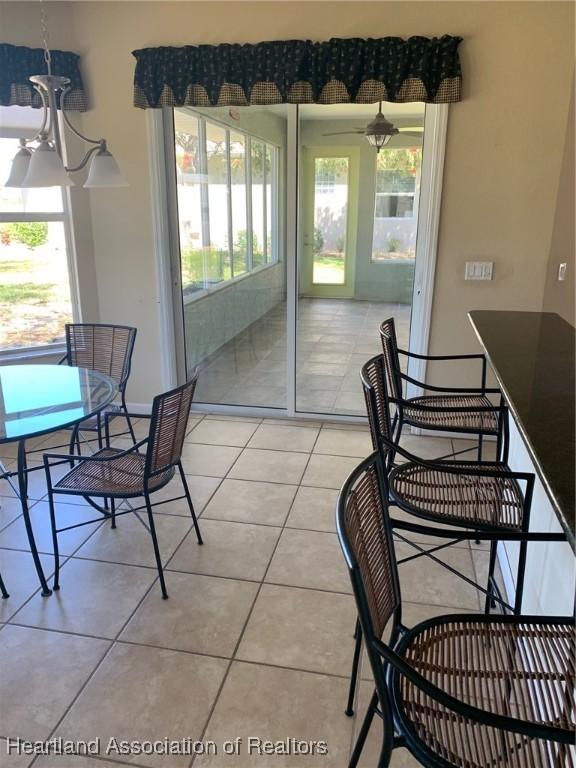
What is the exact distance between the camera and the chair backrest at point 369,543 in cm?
106

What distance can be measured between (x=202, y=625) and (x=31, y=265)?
2.94 metres

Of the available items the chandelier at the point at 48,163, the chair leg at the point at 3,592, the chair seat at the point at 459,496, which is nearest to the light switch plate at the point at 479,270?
the chair seat at the point at 459,496

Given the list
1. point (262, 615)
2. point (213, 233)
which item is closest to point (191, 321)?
point (213, 233)

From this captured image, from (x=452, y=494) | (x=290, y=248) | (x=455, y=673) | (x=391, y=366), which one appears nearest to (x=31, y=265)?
(x=290, y=248)

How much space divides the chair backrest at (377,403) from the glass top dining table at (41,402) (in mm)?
1124

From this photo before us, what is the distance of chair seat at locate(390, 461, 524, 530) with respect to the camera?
171 cm

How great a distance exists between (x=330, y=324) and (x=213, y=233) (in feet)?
3.64

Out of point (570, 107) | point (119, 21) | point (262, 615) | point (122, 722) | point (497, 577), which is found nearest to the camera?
point (122, 722)

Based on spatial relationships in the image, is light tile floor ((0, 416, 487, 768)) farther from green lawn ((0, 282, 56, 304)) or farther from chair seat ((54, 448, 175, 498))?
A: green lawn ((0, 282, 56, 304))

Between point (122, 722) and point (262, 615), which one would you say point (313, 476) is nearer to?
point (262, 615)

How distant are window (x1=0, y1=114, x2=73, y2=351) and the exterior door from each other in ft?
5.58

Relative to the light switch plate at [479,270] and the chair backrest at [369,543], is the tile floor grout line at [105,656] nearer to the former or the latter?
the chair backrest at [369,543]

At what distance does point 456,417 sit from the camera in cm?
249

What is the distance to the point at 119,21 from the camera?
347cm
